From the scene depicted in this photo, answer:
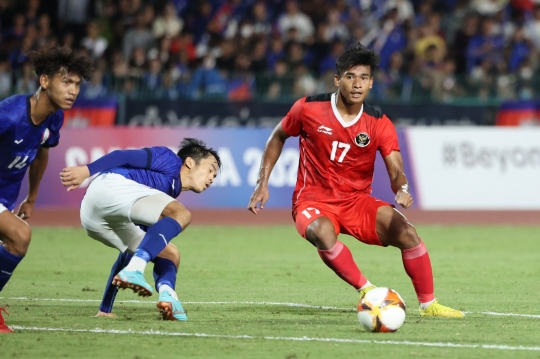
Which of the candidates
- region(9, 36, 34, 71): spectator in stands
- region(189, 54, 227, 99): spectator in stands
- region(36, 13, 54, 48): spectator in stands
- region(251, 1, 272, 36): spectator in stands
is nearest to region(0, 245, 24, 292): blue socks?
region(9, 36, 34, 71): spectator in stands

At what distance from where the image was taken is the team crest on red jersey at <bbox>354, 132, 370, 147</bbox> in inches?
297

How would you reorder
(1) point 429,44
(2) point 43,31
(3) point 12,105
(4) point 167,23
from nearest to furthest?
(3) point 12,105, (2) point 43,31, (4) point 167,23, (1) point 429,44

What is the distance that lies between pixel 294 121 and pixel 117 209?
176 cm

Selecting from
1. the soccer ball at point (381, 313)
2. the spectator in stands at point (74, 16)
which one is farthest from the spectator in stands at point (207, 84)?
the soccer ball at point (381, 313)

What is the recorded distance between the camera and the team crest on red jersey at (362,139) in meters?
7.53

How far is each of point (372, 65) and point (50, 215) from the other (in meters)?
9.90

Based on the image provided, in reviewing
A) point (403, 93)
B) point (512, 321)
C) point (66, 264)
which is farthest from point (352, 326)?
point (403, 93)

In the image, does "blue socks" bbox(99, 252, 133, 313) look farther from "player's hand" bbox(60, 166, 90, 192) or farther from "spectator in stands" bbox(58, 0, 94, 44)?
"spectator in stands" bbox(58, 0, 94, 44)

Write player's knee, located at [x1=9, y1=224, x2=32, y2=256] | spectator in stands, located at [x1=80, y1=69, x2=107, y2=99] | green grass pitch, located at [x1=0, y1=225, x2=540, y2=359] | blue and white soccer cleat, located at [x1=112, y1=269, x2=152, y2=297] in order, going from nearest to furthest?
1. green grass pitch, located at [x1=0, y1=225, x2=540, y2=359]
2. blue and white soccer cleat, located at [x1=112, y1=269, x2=152, y2=297]
3. player's knee, located at [x1=9, y1=224, x2=32, y2=256]
4. spectator in stands, located at [x1=80, y1=69, x2=107, y2=99]

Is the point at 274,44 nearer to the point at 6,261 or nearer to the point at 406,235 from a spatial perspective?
the point at 406,235

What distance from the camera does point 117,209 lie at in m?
6.70

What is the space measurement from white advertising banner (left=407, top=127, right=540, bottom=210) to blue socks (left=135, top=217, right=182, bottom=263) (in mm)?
10303

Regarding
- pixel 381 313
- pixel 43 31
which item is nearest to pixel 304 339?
pixel 381 313

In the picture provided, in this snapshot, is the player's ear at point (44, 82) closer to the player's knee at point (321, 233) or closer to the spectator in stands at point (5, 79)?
the player's knee at point (321, 233)
